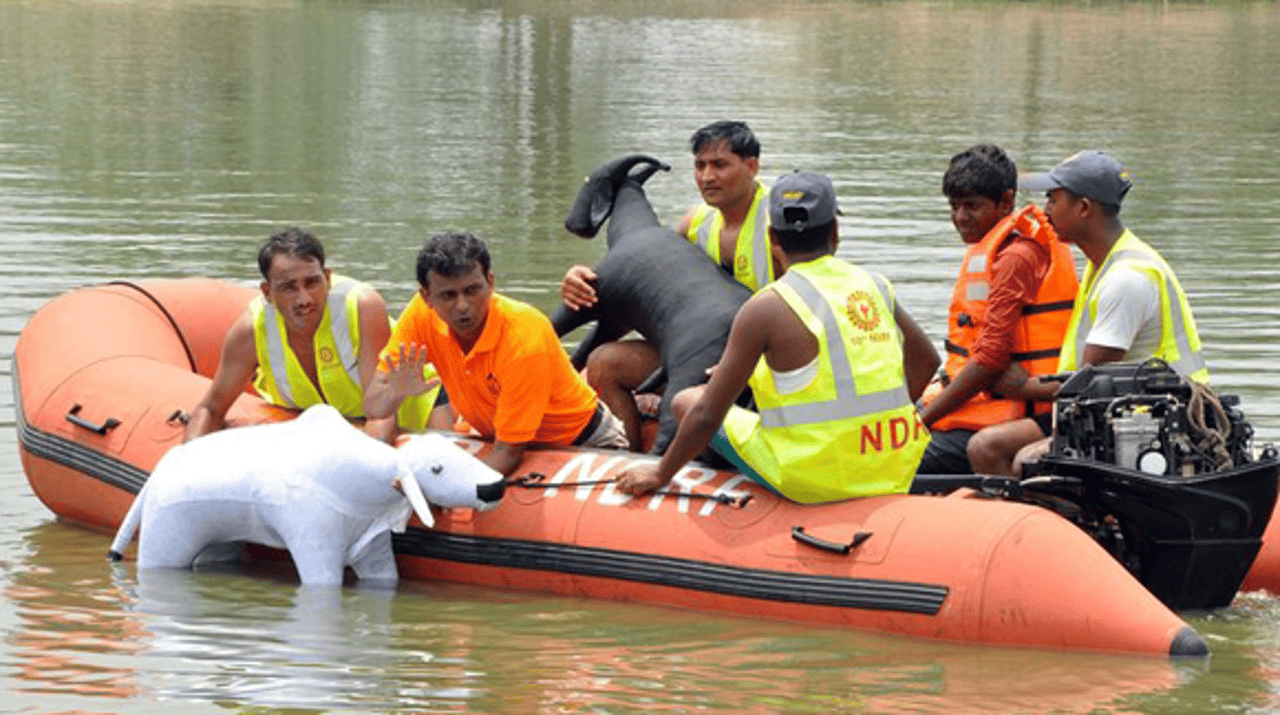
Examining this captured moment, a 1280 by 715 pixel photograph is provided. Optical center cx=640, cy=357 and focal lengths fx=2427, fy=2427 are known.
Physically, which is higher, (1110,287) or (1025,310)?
(1110,287)

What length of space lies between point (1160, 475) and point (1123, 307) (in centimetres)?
56

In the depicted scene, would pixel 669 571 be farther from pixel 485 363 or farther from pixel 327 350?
pixel 327 350

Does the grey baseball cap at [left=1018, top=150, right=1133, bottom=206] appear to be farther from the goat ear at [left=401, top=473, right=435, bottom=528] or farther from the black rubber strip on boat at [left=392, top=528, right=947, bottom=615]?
the goat ear at [left=401, top=473, right=435, bottom=528]

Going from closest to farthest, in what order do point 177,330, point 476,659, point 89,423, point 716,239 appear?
point 476,659 → point 716,239 → point 89,423 → point 177,330

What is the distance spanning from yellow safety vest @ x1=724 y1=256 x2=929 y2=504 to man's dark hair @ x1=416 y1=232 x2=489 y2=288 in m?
0.99

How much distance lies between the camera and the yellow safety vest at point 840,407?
273 inches

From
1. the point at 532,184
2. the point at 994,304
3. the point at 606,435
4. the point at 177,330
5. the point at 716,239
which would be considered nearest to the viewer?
the point at 994,304

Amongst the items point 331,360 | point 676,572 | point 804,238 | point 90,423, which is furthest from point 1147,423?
point 90,423

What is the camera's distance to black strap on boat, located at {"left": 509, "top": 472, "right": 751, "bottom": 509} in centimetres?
734

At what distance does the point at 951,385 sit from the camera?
7715 mm

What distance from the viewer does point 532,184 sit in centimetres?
1859

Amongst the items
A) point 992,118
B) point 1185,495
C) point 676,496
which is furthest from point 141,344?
point 992,118

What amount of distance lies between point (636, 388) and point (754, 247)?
650mm

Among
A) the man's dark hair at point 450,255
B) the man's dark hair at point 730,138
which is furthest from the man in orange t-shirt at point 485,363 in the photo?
the man's dark hair at point 730,138
